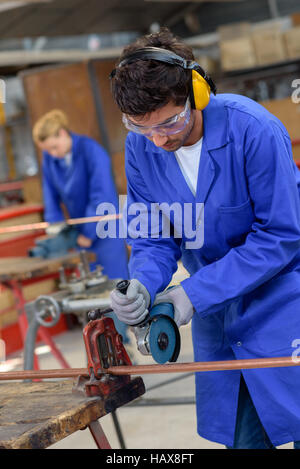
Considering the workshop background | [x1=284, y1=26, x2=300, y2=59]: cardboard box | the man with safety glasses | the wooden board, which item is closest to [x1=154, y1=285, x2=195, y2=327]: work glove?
A: the man with safety glasses

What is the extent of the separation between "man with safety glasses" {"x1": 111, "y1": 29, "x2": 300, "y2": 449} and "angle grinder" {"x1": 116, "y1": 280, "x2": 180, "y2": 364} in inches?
1.0

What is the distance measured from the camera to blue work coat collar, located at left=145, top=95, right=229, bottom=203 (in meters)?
1.50

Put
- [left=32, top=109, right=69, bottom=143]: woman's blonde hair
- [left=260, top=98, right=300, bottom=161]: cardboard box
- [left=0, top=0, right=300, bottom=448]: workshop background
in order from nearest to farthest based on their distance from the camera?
1. [left=0, top=0, right=300, bottom=448]: workshop background
2. [left=32, top=109, right=69, bottom=143]: woman's blonde hair
3. [left=260, top=98, right=300, bottom=161]: cardboard box

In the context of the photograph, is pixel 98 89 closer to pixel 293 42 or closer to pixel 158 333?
pixel 293 42

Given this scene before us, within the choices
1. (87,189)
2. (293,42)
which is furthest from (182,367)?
(293,42)

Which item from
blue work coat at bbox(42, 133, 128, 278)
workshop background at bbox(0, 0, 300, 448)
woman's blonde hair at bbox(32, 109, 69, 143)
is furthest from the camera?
blue work coat at bbox(42, 133, 128, 278)

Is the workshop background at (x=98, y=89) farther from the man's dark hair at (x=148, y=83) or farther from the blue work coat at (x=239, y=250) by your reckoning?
the man's dark hair at (x=148, y=83)

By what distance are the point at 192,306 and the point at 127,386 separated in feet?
0.82

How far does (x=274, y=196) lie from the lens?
141cm

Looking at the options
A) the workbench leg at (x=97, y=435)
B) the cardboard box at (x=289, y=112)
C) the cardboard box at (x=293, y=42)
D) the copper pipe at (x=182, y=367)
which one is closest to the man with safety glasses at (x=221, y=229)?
the copper pipe at (x=182, y=367)

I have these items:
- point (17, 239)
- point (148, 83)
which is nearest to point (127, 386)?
point (148, 83)

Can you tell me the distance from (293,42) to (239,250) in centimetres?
698

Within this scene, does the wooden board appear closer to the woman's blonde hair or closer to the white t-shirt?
the woman's blonde hair

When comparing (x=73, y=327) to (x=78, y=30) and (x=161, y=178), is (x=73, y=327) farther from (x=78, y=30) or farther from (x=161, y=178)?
(x=78, y=30)
